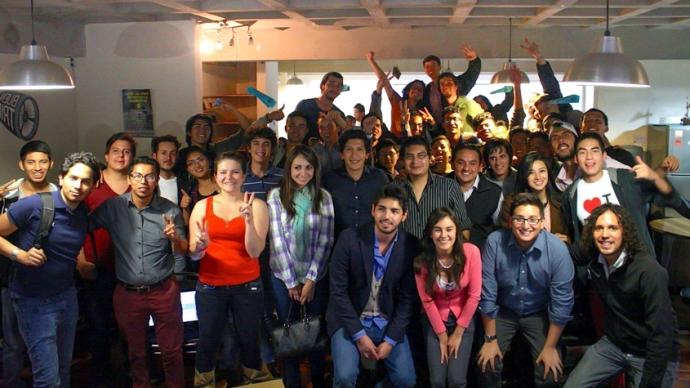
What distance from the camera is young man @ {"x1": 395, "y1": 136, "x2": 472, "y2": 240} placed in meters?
3.59

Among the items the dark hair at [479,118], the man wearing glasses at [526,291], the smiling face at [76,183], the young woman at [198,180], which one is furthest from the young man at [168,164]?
the dark hair at [479,118]

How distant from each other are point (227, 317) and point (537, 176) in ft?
6.24

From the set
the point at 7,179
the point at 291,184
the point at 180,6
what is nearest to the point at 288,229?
the point at 291,184

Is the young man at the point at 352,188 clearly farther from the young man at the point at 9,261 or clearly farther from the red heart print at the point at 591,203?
the young man at the point at 9,261

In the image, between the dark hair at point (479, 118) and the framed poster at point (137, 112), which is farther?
the framed poster at point (137, 112)

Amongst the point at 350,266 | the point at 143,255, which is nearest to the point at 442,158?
the point at 350,266

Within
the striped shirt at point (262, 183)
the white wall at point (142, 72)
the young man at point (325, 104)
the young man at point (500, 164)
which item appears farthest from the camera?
the white wall at point (142, 72)

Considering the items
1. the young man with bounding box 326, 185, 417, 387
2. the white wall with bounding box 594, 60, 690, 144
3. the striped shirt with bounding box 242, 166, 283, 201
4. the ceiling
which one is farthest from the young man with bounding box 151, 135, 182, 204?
the white wall with bounding box 594, 60, 690, 144

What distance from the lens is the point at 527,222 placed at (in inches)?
129

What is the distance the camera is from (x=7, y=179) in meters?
5.66

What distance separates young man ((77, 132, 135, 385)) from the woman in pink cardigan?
1.72m

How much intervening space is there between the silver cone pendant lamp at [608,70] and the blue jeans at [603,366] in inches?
55.7

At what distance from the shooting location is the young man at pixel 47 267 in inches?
121

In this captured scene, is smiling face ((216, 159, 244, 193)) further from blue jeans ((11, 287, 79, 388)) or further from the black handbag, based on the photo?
blue jeans ((11, 287, 79, 388))
